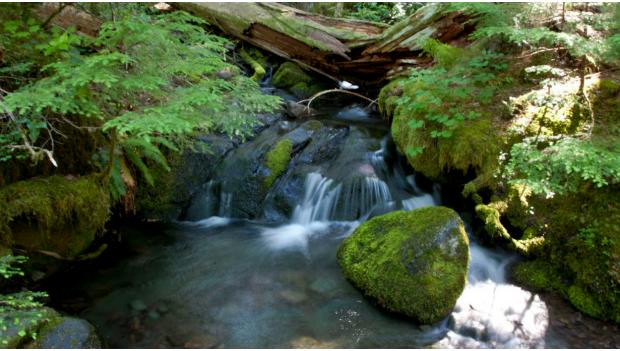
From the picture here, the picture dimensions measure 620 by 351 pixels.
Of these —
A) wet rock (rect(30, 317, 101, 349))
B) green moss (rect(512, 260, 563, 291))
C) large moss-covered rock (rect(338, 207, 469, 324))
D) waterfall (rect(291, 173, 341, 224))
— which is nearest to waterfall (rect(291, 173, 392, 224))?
waterfall (rect(291, 173, 341, 224))

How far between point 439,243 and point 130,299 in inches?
142

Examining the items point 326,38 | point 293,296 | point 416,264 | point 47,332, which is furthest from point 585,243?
point 326,38

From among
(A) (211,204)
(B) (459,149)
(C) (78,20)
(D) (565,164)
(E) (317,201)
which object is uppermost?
(C) (78,20)

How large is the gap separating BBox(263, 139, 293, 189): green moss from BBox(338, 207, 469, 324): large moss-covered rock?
269cm

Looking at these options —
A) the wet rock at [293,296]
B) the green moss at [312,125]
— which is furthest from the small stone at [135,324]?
the green moss at [312,125]

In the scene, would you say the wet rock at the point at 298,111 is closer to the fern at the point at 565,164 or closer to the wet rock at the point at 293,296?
the wet rock at the point at 293,296

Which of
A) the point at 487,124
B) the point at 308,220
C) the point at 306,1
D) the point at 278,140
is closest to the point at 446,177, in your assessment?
the point at 487,124

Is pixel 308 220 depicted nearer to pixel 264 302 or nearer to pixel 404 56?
pixel 264 302

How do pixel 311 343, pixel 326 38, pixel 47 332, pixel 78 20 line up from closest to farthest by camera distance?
pixel 47 332
pixel 311 343
pixel 78 20
pixel 326 38

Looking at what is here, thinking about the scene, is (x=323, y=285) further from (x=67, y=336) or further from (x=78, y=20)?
(x=78, y=20)

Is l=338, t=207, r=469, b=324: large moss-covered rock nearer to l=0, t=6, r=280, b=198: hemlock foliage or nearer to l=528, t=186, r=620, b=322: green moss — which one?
l=528, t=186, r=620, b=322: green moss

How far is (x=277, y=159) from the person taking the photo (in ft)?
24.3

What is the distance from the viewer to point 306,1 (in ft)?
46.5

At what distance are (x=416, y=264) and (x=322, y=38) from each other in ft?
22.0
